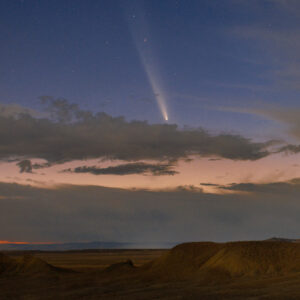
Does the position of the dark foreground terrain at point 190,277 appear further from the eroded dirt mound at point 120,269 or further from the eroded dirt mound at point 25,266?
the eroded dirt mound at point 25,266

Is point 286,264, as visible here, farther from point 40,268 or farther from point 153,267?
point 40,268

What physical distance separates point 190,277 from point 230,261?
5114 mm

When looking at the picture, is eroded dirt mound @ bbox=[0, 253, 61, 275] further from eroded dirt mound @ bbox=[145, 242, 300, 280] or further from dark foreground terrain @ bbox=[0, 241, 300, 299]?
eroded dirt mound @ bbox=[145, 242, 300, 280]

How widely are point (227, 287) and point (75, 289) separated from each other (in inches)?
623

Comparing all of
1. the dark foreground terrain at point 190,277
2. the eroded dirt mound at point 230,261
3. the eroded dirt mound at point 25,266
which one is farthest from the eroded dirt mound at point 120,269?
the eroded dirt mound at point 25,266

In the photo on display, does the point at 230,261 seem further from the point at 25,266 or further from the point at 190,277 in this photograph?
the point at 25,266

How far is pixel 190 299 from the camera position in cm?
3184

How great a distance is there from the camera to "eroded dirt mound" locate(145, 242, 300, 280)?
1812 inches

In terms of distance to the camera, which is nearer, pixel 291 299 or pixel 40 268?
pixel 291 299

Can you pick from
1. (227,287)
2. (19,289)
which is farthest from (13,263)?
(227,287)

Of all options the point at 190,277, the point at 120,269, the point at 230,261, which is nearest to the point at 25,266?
the point at 120,269

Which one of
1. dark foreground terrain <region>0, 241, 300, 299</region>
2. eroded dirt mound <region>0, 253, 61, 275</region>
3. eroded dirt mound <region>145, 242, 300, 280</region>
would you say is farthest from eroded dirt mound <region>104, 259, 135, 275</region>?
eroded dirt mound <region>0, 253, 61, 275</region>

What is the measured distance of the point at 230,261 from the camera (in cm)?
4841

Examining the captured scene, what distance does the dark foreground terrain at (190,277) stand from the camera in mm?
35219
